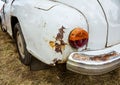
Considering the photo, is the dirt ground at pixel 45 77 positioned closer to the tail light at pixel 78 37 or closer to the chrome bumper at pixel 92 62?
the chrome bumper at pixel 92 62

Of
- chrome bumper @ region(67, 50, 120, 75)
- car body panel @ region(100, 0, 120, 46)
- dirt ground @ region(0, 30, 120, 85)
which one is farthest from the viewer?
dirt ground @ region(0, 30, 120, 85)

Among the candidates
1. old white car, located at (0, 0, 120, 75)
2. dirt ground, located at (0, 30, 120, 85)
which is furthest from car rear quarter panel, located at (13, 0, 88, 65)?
dirt ground, located at (0, 30, 120, 85)

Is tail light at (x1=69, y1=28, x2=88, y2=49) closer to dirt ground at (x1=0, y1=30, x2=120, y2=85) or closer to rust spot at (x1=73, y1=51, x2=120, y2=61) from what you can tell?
rust spot at (x1=73, y1=51, x2=120, y2=61)

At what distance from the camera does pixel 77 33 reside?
262 centimetres

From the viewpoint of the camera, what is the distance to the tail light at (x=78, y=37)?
2.62m

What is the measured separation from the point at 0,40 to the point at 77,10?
2442mm

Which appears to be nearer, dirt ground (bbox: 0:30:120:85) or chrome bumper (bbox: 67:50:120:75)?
chrome bumper (bbox: 67:50:120:75)

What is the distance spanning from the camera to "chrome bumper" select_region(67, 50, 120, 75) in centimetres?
→ 261

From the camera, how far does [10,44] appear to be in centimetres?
459

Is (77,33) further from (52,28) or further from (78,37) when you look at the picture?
(52,28)

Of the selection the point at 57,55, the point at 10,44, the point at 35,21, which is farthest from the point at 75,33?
the point at 10,44

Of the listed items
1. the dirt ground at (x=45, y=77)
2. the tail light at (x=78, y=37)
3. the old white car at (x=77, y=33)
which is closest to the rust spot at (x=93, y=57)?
the old white car at (x=77, y=33)

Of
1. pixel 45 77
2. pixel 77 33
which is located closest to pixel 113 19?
pixel 77 33

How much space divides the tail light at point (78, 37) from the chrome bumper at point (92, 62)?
10 centimetres
